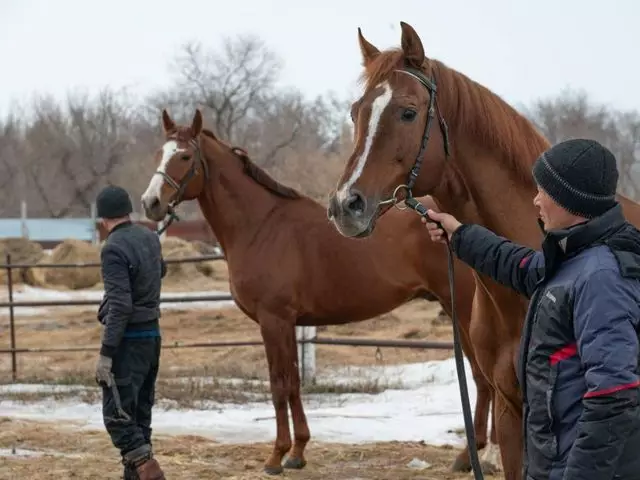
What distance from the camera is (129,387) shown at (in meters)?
4.64

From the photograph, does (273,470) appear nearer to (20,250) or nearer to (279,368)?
(279,368)

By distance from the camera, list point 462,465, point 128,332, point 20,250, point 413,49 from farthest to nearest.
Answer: point 20,250, point 462,465, point 128,332, point 413,49

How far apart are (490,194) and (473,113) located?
1.01ft

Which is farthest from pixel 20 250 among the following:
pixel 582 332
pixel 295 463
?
pixel 582 332

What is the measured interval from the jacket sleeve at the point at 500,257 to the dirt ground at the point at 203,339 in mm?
6385

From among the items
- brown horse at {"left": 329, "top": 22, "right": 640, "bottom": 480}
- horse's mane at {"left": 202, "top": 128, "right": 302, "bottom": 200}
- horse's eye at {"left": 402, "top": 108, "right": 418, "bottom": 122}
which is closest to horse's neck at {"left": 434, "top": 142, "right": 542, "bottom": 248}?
brown horse at {"left": 329, "top": 22, "right": 640, "bottom": 480}

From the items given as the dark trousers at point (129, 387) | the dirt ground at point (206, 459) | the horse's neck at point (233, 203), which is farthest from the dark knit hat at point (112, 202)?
the dirt ground at point (206, 459)

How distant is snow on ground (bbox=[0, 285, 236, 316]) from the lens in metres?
16.8

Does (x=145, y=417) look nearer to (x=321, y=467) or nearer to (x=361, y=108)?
(x=321, y=467)

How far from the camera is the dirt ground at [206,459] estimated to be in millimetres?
5336

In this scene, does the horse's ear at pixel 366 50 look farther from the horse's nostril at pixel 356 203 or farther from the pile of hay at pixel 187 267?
the pile of hay at pixel 187 267

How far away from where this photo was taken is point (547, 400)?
2.03 m

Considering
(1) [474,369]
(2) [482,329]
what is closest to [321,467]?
(1) [474,369]

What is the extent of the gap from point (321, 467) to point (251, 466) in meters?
0.48
